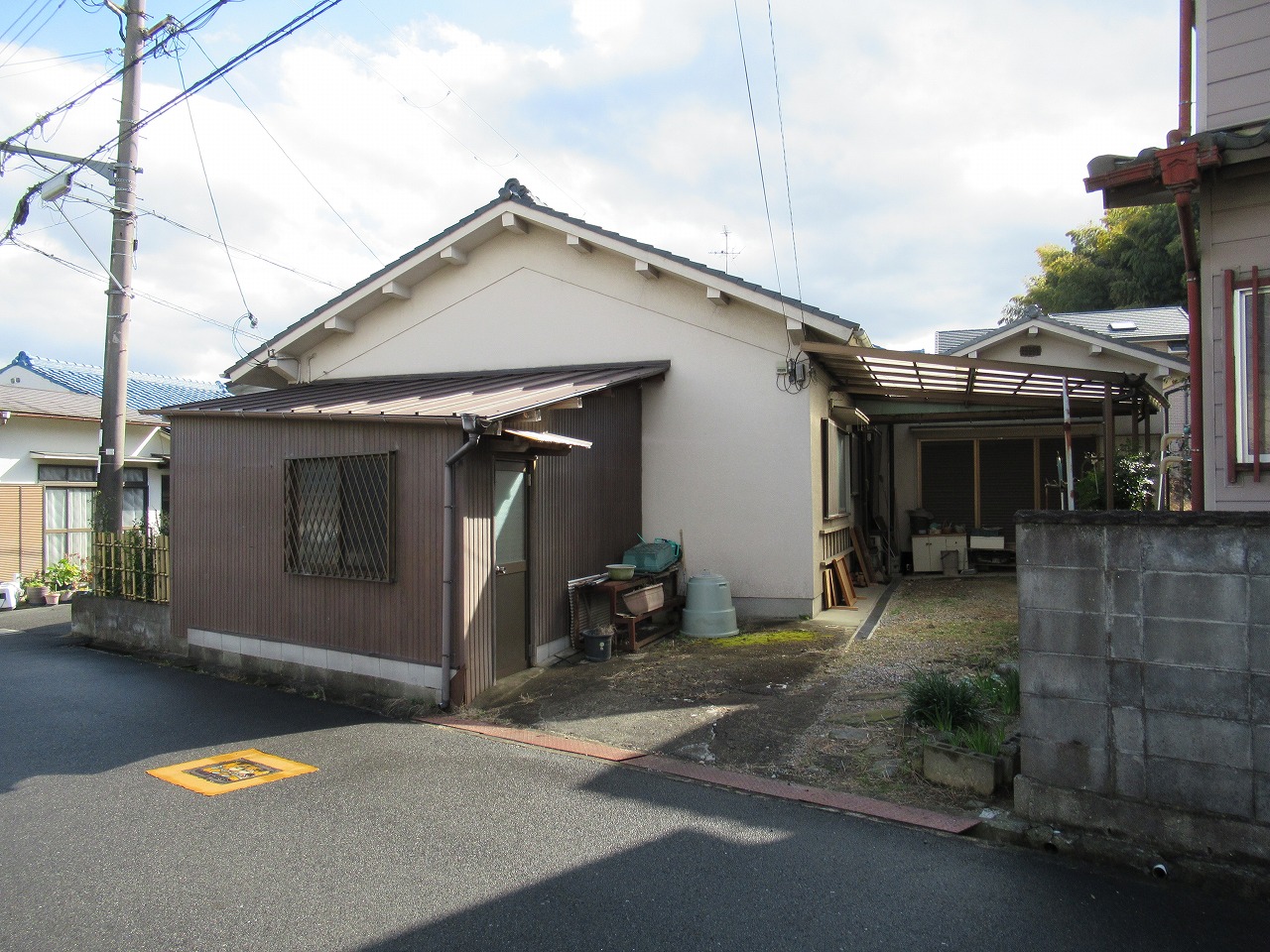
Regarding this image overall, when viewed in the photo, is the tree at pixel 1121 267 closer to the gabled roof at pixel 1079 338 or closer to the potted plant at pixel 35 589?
the gabled roof at pixel 1079 338

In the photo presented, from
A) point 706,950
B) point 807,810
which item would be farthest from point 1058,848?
point 706,950

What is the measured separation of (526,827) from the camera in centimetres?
436

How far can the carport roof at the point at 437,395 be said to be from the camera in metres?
7.13

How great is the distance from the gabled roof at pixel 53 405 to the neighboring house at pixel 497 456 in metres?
4.14

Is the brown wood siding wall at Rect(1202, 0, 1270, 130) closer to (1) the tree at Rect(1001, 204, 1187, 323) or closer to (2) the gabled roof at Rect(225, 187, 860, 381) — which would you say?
(2) the gabled roof at Rect(225, 187, 860, 381)

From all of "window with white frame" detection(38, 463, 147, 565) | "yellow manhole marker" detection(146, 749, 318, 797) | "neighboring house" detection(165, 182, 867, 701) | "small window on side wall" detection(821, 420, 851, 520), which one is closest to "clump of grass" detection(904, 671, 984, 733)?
"neighboring house" detection(165, 182, 867, 701)

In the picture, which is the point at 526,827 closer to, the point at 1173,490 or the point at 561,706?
the point at 561,706

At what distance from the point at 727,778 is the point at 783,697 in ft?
5.53

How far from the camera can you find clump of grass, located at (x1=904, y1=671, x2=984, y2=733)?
5.09 metres

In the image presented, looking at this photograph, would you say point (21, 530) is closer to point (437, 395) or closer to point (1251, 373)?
point (437, 395)

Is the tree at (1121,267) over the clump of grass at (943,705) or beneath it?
over

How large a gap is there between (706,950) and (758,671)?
436 cm

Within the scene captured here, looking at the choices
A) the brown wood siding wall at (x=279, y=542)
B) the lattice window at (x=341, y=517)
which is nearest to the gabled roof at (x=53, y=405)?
the brown wood siding wall at (x=279, y=542)

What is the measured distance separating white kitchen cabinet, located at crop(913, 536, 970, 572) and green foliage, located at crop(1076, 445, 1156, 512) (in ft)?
10.7
